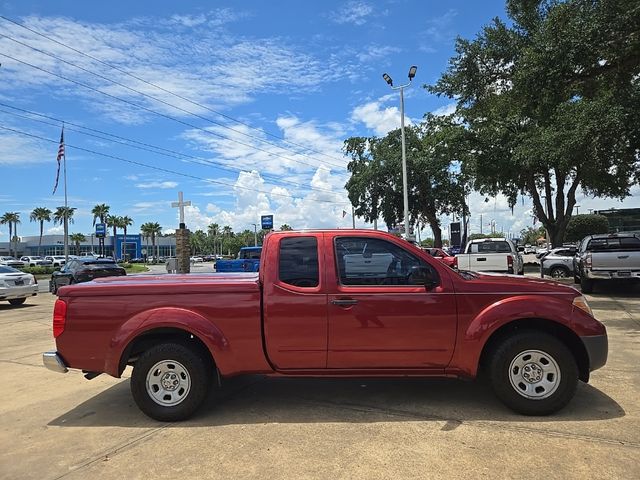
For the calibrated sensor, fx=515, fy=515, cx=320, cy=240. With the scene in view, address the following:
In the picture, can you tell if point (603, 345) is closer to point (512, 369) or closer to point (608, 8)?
point (512, 369)

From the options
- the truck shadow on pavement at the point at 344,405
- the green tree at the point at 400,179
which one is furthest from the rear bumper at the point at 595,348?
the green tree at the point at 400,179

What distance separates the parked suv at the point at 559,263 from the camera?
20.8 m

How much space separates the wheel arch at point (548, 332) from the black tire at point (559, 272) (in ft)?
57.0

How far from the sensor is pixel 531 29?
2073 cm

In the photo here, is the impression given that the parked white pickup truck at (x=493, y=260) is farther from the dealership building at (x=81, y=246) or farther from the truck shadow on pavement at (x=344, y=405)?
the dealership building at (x=81, y=246)

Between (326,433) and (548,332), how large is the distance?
233 centimetres

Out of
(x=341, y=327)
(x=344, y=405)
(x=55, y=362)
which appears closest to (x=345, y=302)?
(x=341, y=327)

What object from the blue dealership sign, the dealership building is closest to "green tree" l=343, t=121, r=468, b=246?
the blue dealership sign

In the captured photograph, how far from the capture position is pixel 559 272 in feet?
68.8

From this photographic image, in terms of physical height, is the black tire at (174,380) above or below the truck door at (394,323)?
below

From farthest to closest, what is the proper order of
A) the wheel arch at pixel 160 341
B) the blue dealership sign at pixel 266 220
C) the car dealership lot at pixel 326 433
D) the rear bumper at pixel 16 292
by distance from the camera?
the blue dealership sign at pixel 266 220
the rear bumper at pixel 16 292
the wheel arch at pixel 160 341
the car dealership lot at pixel 326 433

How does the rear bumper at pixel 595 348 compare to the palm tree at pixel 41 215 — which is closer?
the rear bumper at pixel 595 348

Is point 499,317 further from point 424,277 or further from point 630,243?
point 630,243

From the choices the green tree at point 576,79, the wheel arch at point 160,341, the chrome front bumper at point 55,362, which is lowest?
the chrome front bumper at point 55,362
